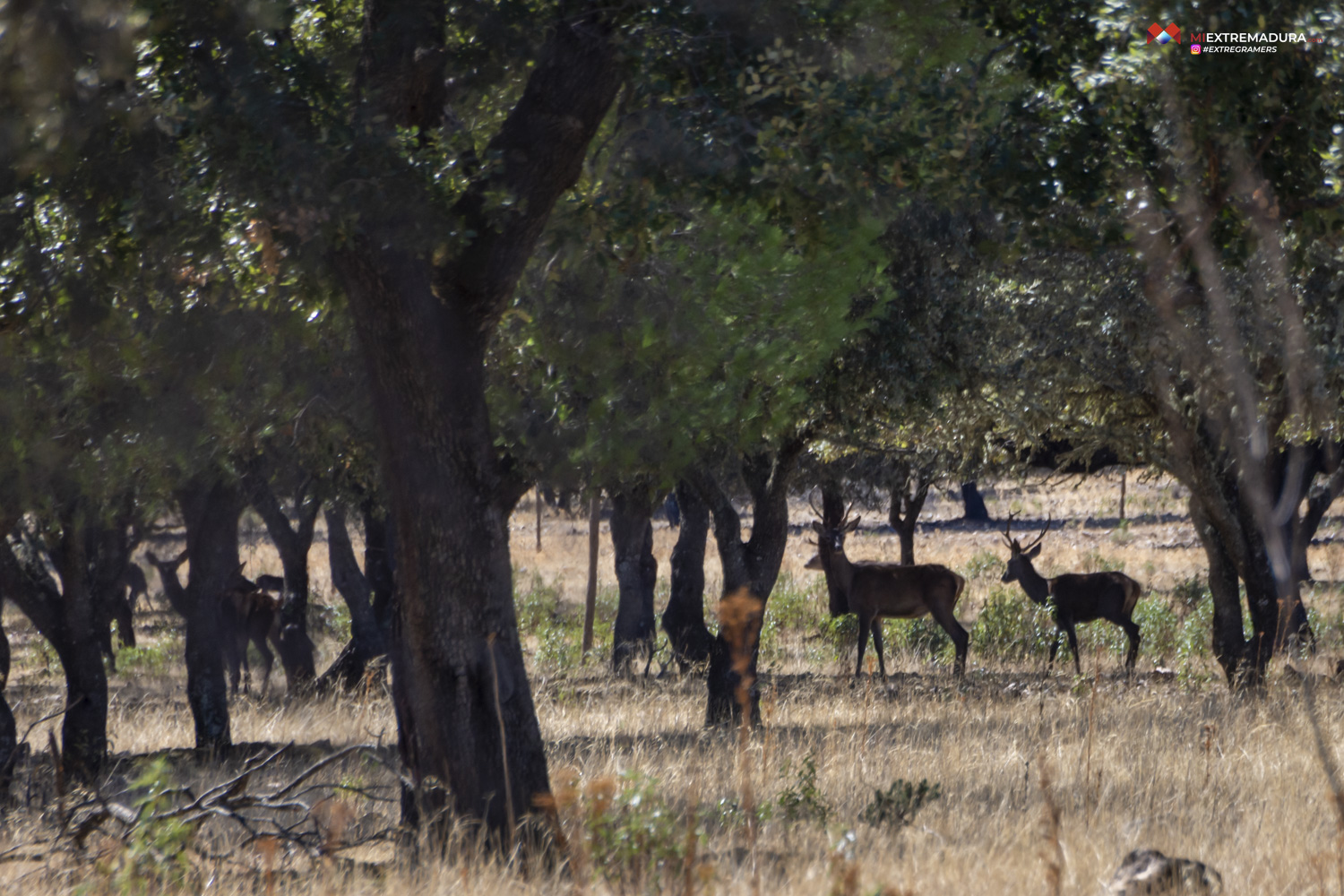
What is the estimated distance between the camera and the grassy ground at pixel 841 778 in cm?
484

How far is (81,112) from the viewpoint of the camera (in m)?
5.57

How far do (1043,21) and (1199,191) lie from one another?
1130mm

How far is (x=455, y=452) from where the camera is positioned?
573 cm

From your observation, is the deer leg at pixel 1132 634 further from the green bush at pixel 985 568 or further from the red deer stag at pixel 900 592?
the green bush at pixel 985 568

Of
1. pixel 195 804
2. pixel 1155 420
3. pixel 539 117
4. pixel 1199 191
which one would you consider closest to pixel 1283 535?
pixel 1155 420

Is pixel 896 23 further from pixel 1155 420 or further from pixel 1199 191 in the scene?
pixel 1155 420

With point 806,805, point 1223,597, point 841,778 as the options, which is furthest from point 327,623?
point 806,805

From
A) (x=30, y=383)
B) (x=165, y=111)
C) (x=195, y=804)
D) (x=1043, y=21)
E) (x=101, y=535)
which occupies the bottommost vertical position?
(x=195, y=804)

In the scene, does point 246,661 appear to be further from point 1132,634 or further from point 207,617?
point 1132,634

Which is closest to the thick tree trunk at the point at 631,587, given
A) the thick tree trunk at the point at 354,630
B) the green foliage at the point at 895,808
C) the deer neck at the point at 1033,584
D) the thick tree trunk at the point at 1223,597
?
the thick tree trunk at the point at 354,630

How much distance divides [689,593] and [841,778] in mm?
11417

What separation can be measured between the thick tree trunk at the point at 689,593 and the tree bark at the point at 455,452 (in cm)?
1257

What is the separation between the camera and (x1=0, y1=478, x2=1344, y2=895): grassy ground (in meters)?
4.84

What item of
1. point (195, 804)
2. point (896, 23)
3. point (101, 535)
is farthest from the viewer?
point (101, 535)
